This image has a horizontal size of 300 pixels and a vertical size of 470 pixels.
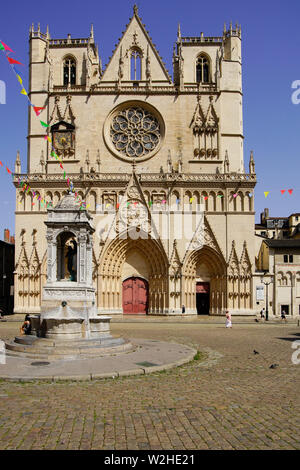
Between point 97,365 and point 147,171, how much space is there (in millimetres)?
30160

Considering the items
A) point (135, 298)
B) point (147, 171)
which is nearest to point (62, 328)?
point (135, 298)

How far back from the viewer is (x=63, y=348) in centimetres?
1333

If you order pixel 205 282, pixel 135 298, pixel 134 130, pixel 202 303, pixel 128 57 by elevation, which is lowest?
pixel 202 303

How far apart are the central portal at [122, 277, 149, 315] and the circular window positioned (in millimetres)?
11837

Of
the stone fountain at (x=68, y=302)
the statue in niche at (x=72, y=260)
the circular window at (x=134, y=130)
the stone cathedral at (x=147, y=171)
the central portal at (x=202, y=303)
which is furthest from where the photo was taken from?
the circular window at (x=134, y=130)

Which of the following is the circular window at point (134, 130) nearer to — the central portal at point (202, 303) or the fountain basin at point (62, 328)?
the central portal at point (202, 303)

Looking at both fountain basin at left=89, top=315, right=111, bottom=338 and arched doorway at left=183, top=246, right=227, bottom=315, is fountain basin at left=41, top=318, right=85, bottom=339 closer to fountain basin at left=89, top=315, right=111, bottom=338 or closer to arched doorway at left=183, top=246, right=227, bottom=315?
fountain basin at left=89, top=315, right=111, bottom=338

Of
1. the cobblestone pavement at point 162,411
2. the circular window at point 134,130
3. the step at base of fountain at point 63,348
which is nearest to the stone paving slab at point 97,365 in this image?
the step at base of fountain at point 63,348

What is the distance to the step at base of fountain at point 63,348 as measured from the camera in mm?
12977

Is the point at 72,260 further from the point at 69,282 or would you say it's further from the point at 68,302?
the point at 68,302

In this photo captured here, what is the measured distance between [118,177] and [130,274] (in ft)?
28.4

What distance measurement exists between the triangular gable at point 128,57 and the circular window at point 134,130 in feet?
10.4

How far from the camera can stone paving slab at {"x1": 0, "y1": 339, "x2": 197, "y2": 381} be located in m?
10.4

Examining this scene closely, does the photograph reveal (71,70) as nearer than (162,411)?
No
